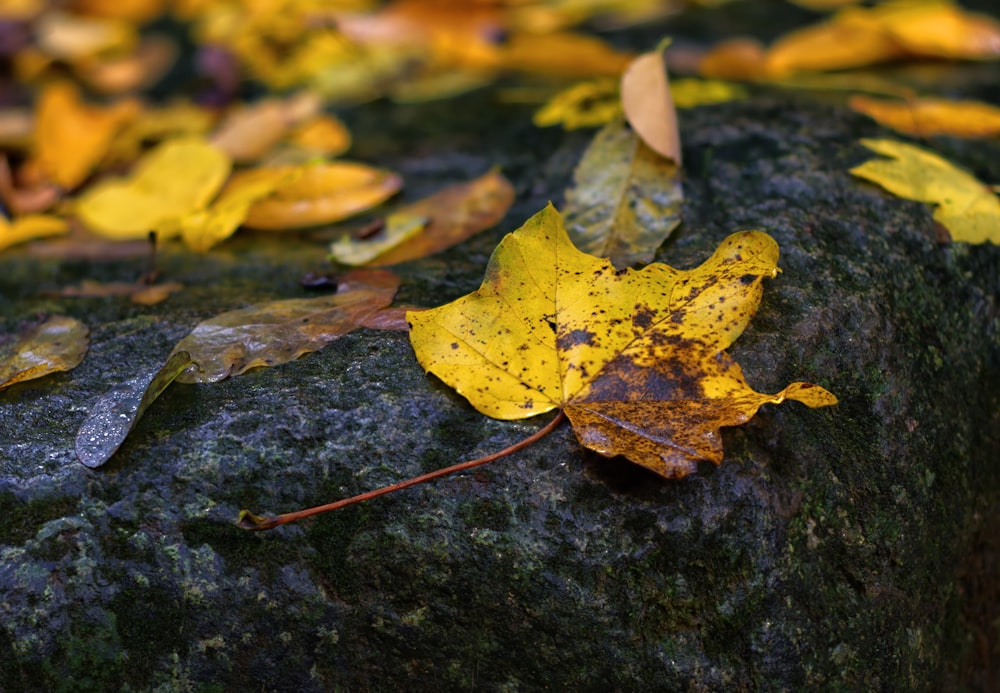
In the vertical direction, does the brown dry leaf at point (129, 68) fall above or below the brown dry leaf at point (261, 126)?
below

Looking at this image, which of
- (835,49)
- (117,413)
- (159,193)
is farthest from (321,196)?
(835,49)

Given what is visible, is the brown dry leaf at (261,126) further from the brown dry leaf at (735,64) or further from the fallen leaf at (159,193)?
the brown dry leaf at (735,64)

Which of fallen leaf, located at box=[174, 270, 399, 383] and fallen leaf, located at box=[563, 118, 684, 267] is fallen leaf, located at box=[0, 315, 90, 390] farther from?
fallen leaf, located at box=[563, 118, 684, 267]

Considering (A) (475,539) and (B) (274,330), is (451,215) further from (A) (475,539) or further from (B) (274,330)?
(A) (475,539)

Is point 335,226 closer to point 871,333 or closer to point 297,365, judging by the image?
point 297,365

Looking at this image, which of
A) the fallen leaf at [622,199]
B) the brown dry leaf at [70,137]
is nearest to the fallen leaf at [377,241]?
the fallen leaf at [622,199]

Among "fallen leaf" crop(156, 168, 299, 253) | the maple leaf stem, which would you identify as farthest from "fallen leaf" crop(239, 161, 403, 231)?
the maple leaf stem
